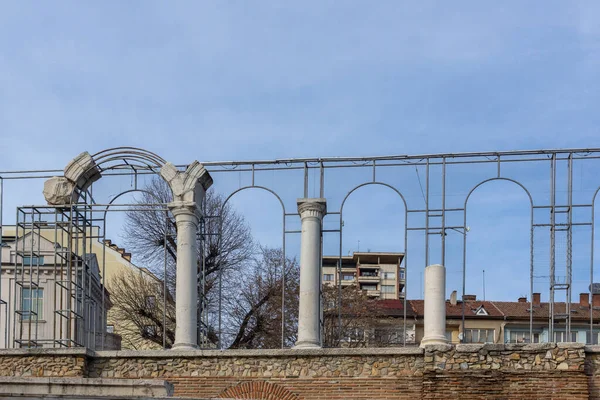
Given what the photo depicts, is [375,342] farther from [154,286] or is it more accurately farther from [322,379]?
[322,379]

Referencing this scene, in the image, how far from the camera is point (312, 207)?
3244 centimetres

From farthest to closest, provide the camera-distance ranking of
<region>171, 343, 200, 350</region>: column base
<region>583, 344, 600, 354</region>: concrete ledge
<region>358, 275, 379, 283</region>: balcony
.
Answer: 1. <region>358, 275, 379, 283</region>: balcony
2. <region>171, 343, 200, 350</region>: column base
3. <region>583, 344, 600, 354</region>: concrete ledge

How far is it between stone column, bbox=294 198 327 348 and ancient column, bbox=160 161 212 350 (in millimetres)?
2883

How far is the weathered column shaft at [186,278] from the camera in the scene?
31.9 metres

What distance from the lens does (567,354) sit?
2955cm

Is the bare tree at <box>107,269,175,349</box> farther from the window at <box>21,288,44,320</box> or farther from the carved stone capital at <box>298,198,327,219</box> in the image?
the carved stone capital at <box>298,198,327,219</box>

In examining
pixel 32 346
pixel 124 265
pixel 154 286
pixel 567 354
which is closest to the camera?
pixel 567 354

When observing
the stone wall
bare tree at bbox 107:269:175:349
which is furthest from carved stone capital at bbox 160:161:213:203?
bare tree at bbox 107:269:175:349

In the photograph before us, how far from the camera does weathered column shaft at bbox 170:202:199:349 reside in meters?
31.9

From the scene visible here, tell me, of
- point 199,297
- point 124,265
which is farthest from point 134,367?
point 124,265

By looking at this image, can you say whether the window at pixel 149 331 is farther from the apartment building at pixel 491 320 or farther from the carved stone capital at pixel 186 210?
the carved stone capital at pixel 186 210

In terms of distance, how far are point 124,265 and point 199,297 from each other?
30.0m

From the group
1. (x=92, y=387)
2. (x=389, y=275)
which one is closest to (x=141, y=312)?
(x=92, y=387)

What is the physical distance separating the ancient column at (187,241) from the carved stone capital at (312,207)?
9.41ft
